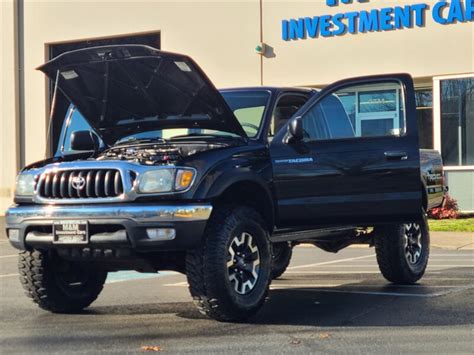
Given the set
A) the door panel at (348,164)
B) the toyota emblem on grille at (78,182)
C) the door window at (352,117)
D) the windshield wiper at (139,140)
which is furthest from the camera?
the door window at (352,117)

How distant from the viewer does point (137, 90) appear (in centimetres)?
714

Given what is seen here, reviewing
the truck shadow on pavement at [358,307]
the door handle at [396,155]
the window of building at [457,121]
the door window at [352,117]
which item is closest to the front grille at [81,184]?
the truck shadow on pavement at [358,307]

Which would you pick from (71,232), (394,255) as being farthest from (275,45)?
(71,232)

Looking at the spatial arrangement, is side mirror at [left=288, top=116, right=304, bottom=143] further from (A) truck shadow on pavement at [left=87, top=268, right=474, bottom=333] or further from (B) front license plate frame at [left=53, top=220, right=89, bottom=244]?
(B) front license plate frame at [left=53, top=220, right=89, bottom=244]

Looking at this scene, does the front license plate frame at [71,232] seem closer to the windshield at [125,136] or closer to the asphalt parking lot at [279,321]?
the asphalt parking lot at [279,321]

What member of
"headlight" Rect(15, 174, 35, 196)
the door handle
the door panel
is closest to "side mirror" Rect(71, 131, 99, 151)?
"headlight" Rect(15, 174, 35, 196)

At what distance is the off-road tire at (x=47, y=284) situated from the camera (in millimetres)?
6926

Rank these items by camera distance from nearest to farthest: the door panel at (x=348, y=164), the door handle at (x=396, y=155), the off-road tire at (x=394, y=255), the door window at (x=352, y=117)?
the door panel at (x=348, y=164), the door handle at (x=396, y=155), the door window at (x=352, y=117), the off-road tire at (x=394, y=255)

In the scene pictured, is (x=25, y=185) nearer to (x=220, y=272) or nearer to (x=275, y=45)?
(x=220, y=272)

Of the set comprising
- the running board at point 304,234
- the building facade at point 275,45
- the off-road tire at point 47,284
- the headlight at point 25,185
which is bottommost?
the off-road tire at point 47,284

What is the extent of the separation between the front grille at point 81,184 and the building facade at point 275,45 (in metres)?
14.8

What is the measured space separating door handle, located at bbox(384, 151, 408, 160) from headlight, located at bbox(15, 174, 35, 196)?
10.6 ft

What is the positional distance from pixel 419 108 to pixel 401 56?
1.78 metres

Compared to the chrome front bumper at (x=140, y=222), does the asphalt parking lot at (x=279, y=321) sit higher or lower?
lower
